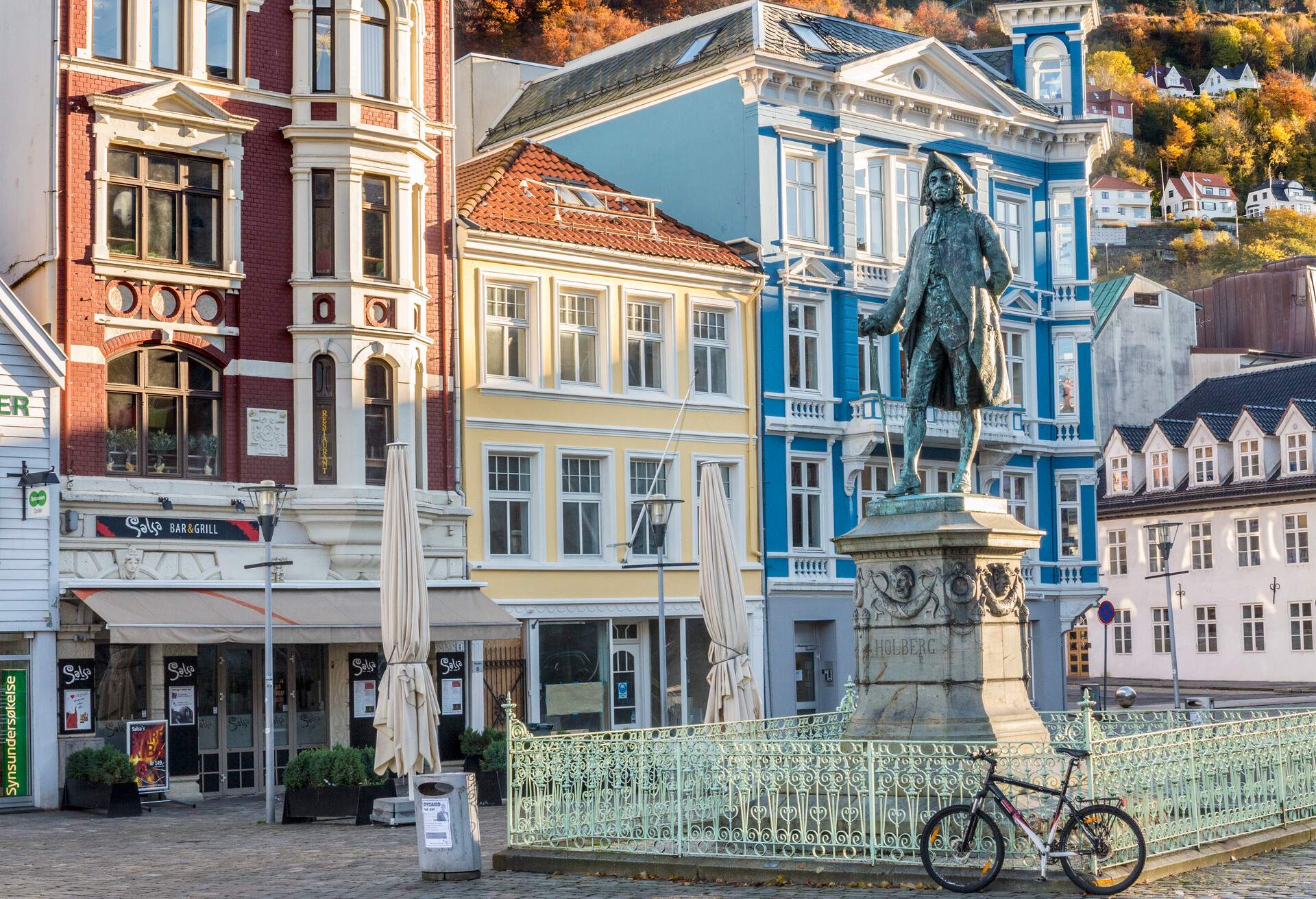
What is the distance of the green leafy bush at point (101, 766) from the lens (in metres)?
25.2

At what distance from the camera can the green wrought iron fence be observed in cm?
1459

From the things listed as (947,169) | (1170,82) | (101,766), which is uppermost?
(1170,82)

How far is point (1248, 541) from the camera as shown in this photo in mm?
57188

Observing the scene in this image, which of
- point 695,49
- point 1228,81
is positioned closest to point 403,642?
point 695,49

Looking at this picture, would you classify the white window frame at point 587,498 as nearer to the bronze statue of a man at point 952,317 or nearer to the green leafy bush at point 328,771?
the green leafy bush at point 328,771

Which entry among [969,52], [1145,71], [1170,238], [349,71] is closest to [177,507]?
[349,71]

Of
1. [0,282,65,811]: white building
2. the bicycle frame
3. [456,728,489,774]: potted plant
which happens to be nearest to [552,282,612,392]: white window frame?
[456,728,489,774]: potted plant

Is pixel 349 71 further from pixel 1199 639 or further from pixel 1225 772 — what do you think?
pixel 1199 639

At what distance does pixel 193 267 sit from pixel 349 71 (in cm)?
410

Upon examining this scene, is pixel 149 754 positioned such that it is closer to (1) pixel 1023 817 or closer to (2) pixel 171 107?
(2) pixel 171 107

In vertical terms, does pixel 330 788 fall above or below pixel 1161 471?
below

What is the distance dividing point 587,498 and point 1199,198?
11163cm

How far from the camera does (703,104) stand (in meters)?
38.0

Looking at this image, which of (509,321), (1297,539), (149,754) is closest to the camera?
(149,754)
